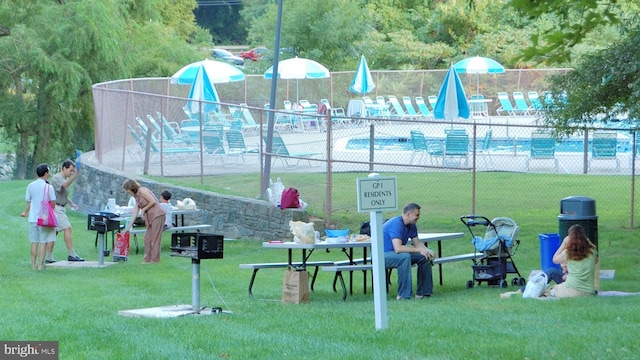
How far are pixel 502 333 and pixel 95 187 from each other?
17395 millimetres

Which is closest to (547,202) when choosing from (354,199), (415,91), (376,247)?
(354,199)

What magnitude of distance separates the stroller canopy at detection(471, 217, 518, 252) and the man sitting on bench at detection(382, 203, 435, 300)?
4.19 feet

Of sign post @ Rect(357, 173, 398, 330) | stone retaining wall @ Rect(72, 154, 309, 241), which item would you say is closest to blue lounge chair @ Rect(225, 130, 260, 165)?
stone retaining wall @ Rect(72, 154, 309, 241)

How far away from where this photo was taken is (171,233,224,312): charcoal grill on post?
11.1 metres

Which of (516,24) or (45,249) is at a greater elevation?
(516,24)

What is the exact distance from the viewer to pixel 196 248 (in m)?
11.1

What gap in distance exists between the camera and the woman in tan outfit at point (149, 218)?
17.5m

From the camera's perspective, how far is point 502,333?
924cm

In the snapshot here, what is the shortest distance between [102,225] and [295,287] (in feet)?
18.9

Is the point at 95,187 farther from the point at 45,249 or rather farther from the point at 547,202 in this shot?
the point at 547,202

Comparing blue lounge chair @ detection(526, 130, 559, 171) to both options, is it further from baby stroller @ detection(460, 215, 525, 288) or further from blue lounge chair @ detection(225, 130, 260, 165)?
baby stroller @ detection(460, 215, 525, 288)

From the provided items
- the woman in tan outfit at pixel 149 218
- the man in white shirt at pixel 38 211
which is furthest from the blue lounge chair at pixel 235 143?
the man in white shirt at pixel 38 211

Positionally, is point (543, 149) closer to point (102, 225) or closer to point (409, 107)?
point (102, 225)

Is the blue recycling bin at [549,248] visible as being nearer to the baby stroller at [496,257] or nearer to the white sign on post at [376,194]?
the baby stroller at [496,257]
